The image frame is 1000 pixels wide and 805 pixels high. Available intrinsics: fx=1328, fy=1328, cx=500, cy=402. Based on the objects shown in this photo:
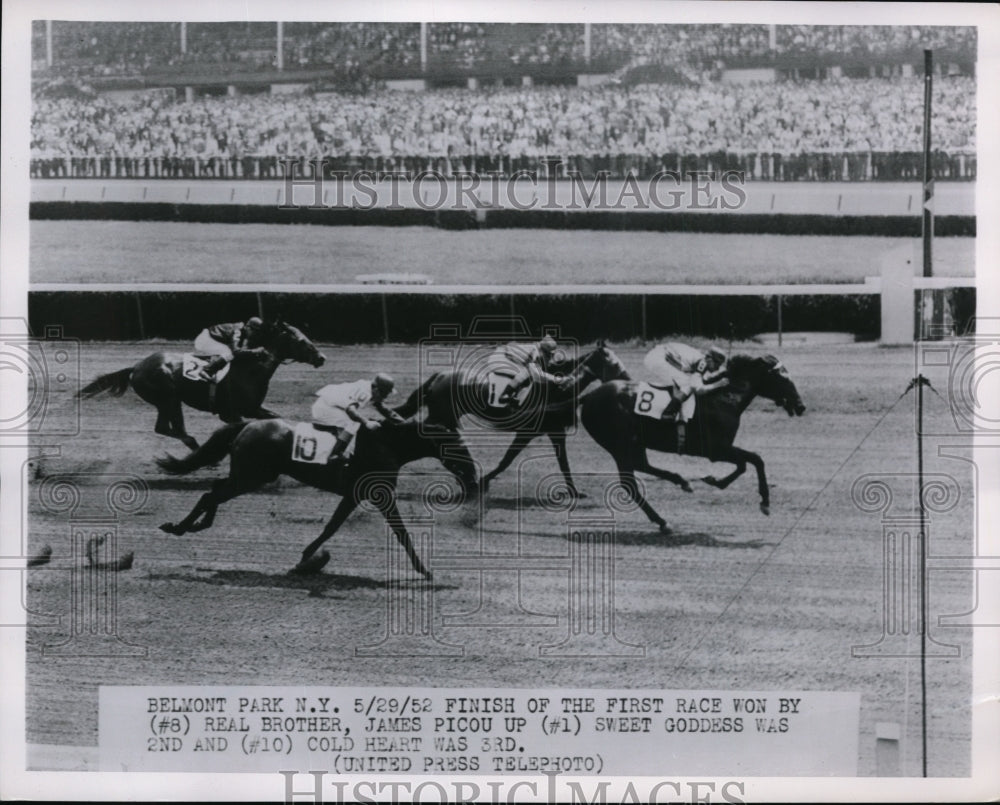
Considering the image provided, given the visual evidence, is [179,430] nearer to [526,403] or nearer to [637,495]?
[526,403]

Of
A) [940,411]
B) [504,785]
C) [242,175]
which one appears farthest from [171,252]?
[940,411]

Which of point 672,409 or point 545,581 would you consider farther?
point 672,409

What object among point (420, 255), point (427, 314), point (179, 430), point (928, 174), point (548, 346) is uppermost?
point (928, 174)

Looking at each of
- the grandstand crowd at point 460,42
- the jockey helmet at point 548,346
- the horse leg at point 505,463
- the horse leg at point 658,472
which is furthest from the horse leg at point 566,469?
the grandstand crowd at point 460,42

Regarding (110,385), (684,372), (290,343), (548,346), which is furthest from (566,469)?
(110,385)

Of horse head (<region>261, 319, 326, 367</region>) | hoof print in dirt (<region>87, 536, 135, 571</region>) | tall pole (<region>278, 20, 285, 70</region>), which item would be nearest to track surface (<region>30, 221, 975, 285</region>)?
horse head (<region>261, 319, 326, 367</region>)
